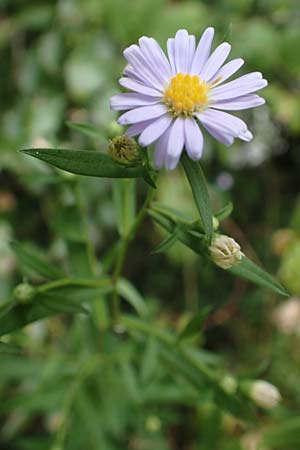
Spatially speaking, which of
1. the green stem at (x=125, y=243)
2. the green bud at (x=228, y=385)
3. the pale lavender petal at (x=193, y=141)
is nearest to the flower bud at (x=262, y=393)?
the green bud at (x=228, y=385)

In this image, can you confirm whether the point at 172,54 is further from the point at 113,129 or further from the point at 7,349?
the point at 7,349

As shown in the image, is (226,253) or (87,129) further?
(87,129)

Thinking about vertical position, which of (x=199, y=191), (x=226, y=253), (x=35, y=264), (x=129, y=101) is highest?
(x=129, y=101)

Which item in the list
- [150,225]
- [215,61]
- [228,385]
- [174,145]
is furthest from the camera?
[150,225]

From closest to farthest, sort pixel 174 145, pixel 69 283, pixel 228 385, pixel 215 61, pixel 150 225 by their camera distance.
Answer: pixel 174 145
pixel 215 61
pixel 69 283
pixel 228 385
pixel 150 225

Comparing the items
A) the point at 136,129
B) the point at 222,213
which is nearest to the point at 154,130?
the point at 136,129
